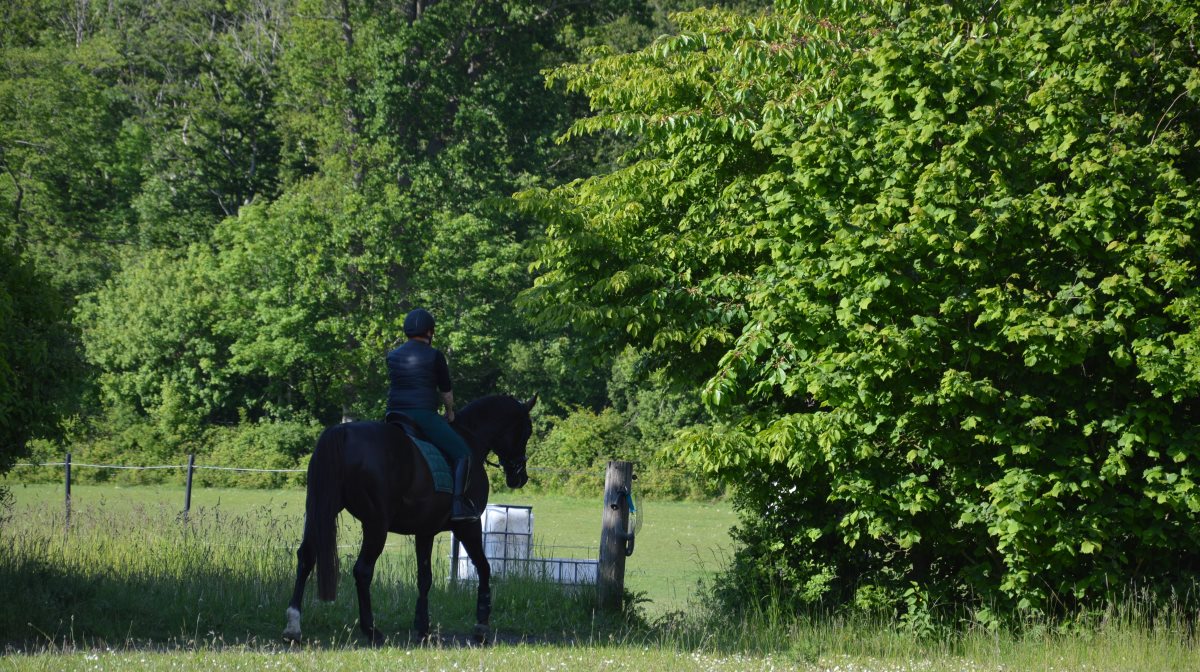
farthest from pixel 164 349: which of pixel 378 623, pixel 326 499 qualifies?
pixel 326 499

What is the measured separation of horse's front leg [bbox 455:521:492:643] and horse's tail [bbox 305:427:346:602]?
154cm

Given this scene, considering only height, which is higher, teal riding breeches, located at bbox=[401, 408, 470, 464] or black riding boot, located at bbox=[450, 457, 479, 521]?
teal riding breeches, located at bbox=[401, 408, 470, 464]

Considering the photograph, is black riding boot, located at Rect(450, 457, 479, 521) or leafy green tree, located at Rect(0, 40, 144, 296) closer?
black riding boot, located at Rect(450, 457, 479, 521)

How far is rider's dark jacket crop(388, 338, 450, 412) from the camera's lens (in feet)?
33.4

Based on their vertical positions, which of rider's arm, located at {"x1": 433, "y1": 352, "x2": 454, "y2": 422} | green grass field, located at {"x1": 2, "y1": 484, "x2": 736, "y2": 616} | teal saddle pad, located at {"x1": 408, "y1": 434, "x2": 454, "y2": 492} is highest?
rider's arm, located at {"x1": 433, "y1": 352, "x2": 454, "y2": 422}

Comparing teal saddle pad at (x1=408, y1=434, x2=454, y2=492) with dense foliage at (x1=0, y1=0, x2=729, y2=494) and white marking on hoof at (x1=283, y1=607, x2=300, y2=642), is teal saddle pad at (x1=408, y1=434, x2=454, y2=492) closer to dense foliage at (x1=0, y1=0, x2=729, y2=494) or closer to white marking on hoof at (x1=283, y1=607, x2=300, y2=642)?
white marking on hoof at (x1=283, y1=607, x2=300, y2=642)

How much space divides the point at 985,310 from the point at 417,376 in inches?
195

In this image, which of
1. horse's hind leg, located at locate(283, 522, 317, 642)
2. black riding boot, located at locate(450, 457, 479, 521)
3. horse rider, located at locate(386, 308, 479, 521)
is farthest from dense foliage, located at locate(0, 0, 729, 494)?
horse's hind leg, located at locate(283, 522, 317, 642)

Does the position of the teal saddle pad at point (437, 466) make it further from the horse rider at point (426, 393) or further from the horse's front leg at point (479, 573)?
the horse's front leg at point (479, 573)

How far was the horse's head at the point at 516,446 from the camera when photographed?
1121 centimetres

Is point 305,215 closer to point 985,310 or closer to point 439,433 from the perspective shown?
point 439,433

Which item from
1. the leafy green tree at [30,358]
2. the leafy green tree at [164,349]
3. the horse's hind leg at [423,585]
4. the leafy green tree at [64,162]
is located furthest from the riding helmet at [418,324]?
the leafy green tree at [64,162]

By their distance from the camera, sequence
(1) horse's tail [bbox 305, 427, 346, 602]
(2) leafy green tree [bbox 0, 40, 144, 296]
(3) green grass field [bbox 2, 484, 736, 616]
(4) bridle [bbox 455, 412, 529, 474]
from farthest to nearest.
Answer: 1. (2) leafy green tree [bbox 0, 40, 144, 296]
2. (3) green grass field [bbox 2, 484, 736, 616]
3. (4) bridle [bbox 455, 412, 529, 474]
4. (1) horse's tail [bbox 305, 427, 346, 602]

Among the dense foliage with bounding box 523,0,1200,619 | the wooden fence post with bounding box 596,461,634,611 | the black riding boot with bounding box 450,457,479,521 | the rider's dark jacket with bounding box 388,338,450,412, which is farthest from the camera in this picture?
the wooden fence post with bounding box 596,461,634,611
